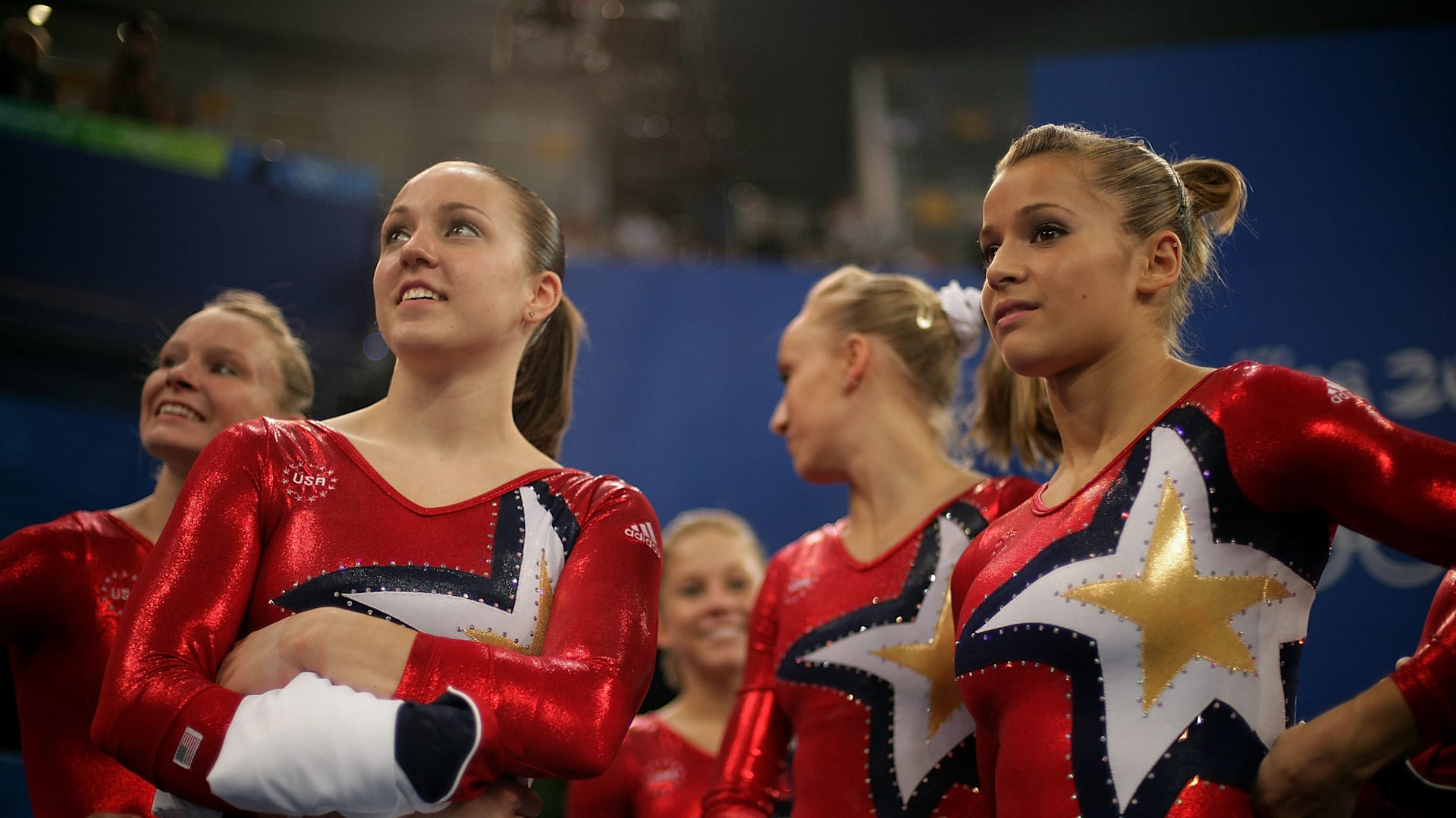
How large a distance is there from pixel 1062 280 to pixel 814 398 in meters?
0.92

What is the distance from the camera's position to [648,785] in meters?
3.20

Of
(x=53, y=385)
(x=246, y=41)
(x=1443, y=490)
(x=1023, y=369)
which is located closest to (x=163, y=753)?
(x=1023, y=369)

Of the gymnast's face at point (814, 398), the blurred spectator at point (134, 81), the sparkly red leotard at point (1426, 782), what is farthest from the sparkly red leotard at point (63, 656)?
the blurred spectator at point (134, 81)

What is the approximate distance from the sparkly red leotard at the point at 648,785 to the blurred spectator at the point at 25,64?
337cm

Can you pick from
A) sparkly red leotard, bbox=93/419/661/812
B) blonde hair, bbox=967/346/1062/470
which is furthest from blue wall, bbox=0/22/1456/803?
sparkly red leotard, bbox=93/419/661/812

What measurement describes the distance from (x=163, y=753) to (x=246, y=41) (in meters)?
10.9

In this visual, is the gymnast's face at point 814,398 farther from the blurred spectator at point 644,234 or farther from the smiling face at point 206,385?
the blurred spectator at point 644,234

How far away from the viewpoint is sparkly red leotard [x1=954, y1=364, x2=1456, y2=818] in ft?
4.10

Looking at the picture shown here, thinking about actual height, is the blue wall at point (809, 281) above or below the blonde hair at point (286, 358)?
above

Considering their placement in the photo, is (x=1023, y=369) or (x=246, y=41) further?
(x=246, y=41)

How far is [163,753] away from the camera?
3.78 ft

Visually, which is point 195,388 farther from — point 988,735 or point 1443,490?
point 1443,490

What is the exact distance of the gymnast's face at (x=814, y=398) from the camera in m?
2.34

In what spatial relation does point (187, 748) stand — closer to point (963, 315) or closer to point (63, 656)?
point (63, 656)
